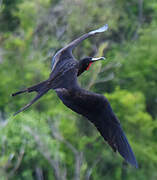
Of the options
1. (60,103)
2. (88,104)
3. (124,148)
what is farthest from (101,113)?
(60,103)

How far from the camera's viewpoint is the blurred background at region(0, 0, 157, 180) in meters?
24.0

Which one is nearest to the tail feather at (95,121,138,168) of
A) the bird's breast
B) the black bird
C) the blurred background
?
the black bird

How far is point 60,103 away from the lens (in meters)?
24.3

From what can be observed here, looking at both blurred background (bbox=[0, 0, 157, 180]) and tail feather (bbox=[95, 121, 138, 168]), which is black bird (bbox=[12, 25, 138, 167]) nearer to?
tail feather (bbox=[95, 121, 138, 168])

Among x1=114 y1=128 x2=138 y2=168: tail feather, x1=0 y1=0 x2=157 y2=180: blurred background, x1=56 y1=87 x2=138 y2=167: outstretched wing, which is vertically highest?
x1=56 y1=87 x2=138 y2=167: outstretched wing

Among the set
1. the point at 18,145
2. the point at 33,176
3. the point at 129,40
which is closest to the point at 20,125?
the point at 18,145

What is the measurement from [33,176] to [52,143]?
2.77m

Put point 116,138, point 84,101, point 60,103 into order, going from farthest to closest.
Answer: point 60,103 → point 116,138 → point 84,101

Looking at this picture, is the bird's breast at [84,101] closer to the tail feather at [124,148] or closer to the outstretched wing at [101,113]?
the outstretched wing at [101,113]

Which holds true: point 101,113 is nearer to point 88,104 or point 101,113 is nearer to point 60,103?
point 88,104

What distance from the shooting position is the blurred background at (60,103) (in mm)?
24047

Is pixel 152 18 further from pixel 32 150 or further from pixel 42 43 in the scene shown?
pixel 32 150

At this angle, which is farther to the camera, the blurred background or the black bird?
the blurred background

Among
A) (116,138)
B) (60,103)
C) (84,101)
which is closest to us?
(84,101)
